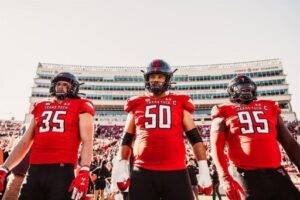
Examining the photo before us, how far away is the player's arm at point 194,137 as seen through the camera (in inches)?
143

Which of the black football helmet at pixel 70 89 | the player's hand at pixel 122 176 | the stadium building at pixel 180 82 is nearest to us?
the player's hand at pixel 122 176

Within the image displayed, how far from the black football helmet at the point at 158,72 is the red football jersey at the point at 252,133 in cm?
89

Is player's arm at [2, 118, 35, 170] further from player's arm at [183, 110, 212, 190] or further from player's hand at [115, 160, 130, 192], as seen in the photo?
player's arm at [183, 110, 212, 190]

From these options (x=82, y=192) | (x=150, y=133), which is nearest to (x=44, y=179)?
(x=82, y=192)

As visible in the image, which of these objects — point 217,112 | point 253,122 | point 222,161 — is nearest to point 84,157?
point 222,161

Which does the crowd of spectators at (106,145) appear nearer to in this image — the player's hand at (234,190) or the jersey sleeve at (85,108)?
the jersey sleeve at (85,108)

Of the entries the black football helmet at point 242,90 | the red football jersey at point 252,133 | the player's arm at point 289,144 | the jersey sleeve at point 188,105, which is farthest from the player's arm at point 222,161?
the player's arm at point 289,144

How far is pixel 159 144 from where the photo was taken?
3.55 meters

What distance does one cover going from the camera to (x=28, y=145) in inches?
161

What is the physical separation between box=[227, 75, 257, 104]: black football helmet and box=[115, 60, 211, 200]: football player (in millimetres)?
899

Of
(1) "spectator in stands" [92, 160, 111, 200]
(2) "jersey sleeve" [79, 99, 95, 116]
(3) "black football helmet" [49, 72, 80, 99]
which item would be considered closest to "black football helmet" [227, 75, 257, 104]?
(2) "jersey sleeve" [79, 99, 95, 116]

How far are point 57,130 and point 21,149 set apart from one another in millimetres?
665

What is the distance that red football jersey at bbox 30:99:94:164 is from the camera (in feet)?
11.9

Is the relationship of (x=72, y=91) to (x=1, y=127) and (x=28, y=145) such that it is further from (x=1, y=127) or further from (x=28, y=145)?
(x=1, y=127)
